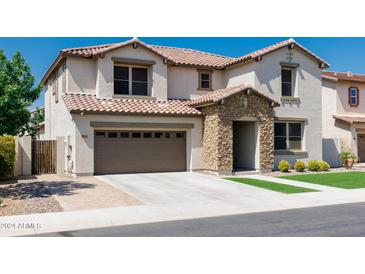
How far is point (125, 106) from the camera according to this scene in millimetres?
19125

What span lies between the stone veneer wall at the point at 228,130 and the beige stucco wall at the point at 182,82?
261 centimetres

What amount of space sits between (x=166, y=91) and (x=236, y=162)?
5.93m

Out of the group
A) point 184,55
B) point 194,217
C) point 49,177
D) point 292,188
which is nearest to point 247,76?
point 184,55

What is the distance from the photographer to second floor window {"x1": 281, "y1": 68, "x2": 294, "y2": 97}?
74.4 ft

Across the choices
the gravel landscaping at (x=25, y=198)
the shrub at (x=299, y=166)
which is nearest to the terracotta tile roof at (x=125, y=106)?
the gravel landscaping at (x=25, y=198)

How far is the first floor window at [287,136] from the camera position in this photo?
22.0 metres

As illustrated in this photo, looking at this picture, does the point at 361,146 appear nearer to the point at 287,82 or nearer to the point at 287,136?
the point at 287,136

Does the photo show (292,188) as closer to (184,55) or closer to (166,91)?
(166,91)

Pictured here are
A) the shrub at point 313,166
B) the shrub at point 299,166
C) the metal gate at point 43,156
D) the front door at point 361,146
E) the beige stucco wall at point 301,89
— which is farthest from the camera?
the front door at point 361,146

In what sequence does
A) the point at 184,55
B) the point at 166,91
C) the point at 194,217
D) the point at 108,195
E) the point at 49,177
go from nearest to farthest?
the point at 194,217 < the point at 108,195 < the point at 49,177 < the point at 166,91 < the point at 184,55

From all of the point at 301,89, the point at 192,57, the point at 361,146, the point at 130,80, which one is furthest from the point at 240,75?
the point at 361,146

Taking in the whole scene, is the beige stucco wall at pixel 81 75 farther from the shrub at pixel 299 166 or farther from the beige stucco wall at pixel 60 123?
the shrub at pixel 299 166

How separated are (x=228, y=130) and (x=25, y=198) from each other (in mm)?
10546

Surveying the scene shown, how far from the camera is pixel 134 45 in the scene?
20.4m
